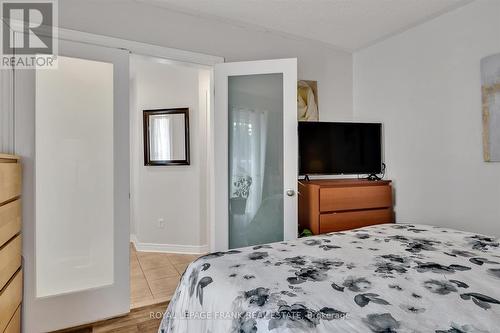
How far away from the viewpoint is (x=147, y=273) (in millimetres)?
3033

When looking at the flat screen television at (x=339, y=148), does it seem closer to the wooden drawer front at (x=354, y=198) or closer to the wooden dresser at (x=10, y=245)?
the wooden drawer front at (x=354, y=198)

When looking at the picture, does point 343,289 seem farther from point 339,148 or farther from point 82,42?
point 82,42

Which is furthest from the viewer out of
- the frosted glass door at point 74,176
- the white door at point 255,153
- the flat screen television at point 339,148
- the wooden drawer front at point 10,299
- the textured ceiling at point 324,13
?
the flat screen television at point 339,148

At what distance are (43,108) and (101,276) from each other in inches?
52.1

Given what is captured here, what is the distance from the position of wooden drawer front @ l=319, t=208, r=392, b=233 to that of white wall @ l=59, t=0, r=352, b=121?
1121 millimetres

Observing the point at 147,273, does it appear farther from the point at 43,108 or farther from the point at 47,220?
the point at 43,108

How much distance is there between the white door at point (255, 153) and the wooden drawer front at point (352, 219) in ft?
0.93

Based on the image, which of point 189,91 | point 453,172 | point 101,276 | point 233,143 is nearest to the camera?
point 101,276

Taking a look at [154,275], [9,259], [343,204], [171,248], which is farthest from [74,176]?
[343,204]

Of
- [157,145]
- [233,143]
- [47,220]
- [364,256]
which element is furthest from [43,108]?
[364,256]

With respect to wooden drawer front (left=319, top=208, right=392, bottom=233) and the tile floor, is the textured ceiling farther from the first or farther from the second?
the tile floor

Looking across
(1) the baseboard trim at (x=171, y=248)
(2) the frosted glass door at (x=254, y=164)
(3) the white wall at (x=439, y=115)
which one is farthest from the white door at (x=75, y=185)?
(3) the white wall at (x=439, y=115)

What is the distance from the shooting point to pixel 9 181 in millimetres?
1588

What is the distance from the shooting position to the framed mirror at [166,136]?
3.81 m
